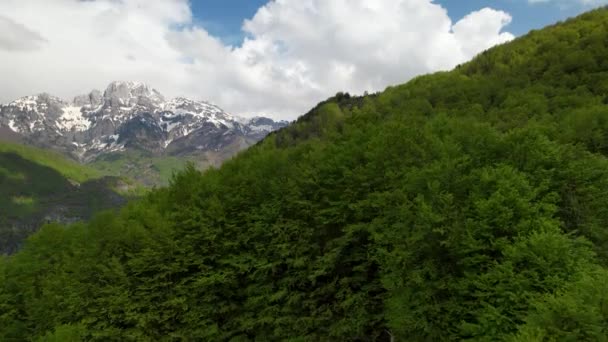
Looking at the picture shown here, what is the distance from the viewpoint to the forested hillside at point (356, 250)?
27578 mm

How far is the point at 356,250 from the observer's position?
41781 millimetres

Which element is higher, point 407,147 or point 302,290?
point 407,147

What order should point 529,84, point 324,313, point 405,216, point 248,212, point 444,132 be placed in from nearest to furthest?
point 405,216
point 324,313
point 248,212
point 444,132
point 529,84

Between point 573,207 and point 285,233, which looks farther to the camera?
point 285,233

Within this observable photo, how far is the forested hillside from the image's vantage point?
27578 millimetres

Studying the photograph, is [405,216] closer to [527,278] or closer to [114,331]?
[527,278]

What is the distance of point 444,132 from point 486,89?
82394mm

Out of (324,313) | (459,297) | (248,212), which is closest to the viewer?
(459,297)

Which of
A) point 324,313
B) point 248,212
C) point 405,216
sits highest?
point 248,212

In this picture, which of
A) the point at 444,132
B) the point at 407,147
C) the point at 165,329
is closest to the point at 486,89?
the point at 444,132

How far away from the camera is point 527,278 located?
87.7 ft

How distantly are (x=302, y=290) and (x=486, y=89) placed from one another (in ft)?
347

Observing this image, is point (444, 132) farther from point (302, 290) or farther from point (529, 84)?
point (529, 84)

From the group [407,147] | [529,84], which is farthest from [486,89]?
[407,147]
